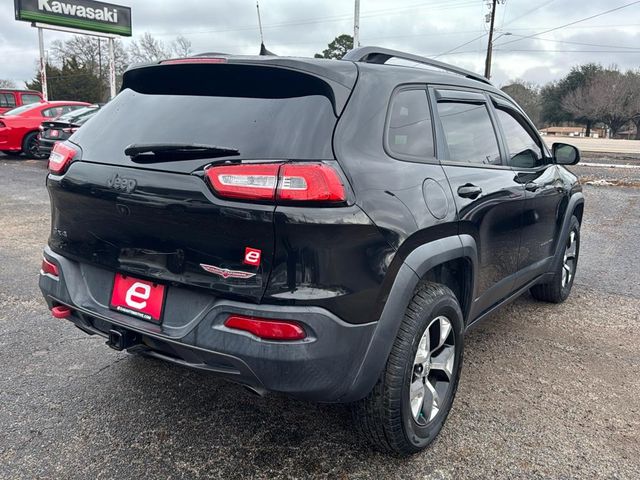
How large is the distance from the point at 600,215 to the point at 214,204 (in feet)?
28.7

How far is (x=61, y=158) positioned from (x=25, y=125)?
513 inches

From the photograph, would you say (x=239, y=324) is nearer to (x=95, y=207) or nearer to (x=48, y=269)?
(x=95, y=207)

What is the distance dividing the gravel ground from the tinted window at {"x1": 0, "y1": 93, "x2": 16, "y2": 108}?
1599 centimetres

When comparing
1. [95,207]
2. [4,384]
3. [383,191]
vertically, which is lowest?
[4,384]

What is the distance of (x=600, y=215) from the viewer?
9.03 m

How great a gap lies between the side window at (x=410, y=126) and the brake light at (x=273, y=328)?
876 millimetres

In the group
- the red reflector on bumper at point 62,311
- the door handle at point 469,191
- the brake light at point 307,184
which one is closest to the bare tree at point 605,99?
the door handle at point 469,191

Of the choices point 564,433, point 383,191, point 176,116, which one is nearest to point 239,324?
point 383,191

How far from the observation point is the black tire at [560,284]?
14.5 ft

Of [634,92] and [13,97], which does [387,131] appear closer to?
[13,97]

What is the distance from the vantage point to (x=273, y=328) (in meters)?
1.94

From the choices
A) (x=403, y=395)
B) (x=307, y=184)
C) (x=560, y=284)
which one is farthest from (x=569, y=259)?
(x=307, y=184)

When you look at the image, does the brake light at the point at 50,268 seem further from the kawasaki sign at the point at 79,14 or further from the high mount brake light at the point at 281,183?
the kawasaki sign at the point at 79,14

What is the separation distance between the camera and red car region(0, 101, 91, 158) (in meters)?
13.5
